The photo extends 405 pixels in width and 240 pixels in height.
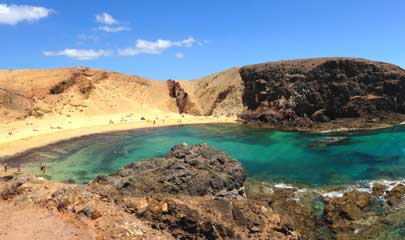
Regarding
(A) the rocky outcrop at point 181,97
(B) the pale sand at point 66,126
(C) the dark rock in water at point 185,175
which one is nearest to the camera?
(C) the dark rock in water at point 185,175

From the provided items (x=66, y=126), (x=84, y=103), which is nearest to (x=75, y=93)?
(x=84, y=103)

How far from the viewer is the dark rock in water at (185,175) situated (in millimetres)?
24156

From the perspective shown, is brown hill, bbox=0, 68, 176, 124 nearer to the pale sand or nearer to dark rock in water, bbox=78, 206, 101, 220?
the pale sand

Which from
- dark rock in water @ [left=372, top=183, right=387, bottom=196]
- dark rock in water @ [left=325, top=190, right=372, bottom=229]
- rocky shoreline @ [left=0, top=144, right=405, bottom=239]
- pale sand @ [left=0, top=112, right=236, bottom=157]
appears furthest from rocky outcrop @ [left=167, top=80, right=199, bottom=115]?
dark rock in water @ [left=325, top=190, right=372, bottom=229]

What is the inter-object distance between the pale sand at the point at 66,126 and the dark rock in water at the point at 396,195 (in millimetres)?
39813

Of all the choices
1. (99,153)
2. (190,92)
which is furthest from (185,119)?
(99,153)

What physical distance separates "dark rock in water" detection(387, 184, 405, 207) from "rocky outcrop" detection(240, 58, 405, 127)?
119 feet

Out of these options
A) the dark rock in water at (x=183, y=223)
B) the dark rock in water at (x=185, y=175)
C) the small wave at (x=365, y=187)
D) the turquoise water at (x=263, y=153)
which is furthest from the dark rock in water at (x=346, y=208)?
the dark rock in water at (x=183, y=223)

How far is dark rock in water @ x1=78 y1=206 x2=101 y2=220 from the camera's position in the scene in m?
20.2

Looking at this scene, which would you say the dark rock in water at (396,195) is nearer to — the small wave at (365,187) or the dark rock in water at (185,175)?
the small wave at (365,187)

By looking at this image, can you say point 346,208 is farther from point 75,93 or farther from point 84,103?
point 75,93

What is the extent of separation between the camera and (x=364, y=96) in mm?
67500

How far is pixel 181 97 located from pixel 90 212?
70.3 meters

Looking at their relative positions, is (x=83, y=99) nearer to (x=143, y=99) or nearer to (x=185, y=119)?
(x=143, y=99)
